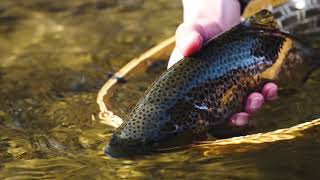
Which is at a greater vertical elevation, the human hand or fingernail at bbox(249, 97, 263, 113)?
the human hand

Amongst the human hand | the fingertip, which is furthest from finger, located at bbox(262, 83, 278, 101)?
the fingertip

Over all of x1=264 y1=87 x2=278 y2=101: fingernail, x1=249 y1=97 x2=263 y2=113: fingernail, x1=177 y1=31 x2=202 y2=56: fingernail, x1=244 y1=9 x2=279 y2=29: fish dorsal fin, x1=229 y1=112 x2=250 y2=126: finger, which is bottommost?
x1=229 y1=112 x2=250 y2=126: finger

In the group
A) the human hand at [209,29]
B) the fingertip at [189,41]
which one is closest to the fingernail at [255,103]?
the human hand at [209,29]

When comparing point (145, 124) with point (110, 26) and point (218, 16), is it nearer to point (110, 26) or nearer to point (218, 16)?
point (218, 16)

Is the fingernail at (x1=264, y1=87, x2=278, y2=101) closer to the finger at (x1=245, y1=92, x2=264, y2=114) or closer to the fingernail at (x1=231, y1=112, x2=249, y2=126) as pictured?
the finger at (x1=245, y1=92, x2=264, y2=114)

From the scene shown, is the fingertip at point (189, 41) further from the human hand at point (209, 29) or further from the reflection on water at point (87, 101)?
the reflection on water at point (87, 101)

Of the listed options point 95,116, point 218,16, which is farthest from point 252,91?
point 95,116
